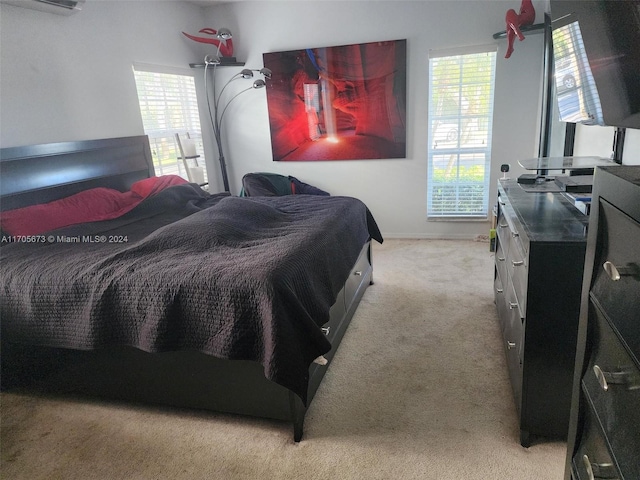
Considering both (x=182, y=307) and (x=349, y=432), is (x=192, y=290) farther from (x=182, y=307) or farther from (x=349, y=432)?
(x=349, y=432)

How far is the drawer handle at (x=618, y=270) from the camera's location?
70cm

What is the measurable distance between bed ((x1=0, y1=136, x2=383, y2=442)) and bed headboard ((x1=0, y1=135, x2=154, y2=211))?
2 centimetres

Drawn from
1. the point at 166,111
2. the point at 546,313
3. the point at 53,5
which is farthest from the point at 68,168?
the point at 546,313

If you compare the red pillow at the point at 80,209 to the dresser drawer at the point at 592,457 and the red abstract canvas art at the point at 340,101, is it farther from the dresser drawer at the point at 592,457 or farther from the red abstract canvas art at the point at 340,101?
the dresser drawer at the point at 592,457

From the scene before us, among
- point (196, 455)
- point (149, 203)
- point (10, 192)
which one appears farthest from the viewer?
point (149, 203)

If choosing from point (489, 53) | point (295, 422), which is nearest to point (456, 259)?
point (489, 53)

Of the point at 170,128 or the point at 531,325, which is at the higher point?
the point at 170,128

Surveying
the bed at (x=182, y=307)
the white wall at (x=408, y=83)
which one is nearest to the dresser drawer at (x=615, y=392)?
the bed at (x=182, y=307)

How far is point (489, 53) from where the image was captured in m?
3.75

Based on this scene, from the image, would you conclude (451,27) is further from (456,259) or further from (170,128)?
(170,128)

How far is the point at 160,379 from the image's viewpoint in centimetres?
192


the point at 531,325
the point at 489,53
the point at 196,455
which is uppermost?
the point at 489,53

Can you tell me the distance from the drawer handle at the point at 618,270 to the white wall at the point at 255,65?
10.0ft

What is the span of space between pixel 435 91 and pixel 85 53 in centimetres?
295
